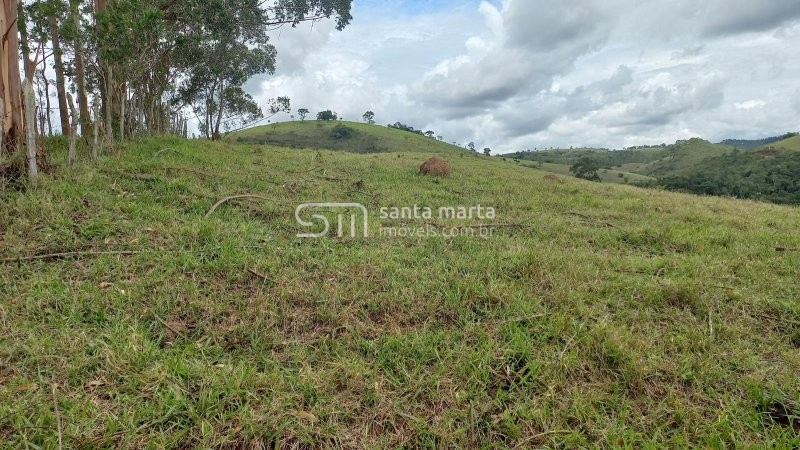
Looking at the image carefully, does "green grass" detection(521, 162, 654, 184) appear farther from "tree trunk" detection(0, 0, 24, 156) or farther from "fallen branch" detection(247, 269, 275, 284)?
"fallen branch" detection(247, 269, 275, 284)

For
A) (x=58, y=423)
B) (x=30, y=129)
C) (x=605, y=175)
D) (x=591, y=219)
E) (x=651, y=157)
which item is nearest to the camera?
(x=58, y=423)

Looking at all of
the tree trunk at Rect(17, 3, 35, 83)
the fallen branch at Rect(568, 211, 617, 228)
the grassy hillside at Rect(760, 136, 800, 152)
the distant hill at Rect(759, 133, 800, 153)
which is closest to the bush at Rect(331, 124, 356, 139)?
the tree trunk at Rect(17, 3, 35, 83)

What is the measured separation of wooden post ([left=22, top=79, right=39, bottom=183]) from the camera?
4977mm

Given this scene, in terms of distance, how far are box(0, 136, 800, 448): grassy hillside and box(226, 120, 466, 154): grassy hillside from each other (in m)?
56.0

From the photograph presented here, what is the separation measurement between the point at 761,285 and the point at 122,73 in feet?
39.5

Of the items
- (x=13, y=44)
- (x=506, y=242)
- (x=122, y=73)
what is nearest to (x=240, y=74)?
(x=122, y=73)

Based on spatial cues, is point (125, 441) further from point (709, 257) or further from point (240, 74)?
point (240, 74)

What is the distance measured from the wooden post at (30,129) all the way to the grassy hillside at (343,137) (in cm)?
5578

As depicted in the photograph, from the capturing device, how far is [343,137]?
6844 centimetres

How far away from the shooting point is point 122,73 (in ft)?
29.6

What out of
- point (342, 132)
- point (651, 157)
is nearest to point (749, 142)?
point (651, 157)

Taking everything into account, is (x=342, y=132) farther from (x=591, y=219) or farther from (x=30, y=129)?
(x=30, y=129)

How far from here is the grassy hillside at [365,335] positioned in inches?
88.0

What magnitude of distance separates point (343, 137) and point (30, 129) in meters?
65.2
